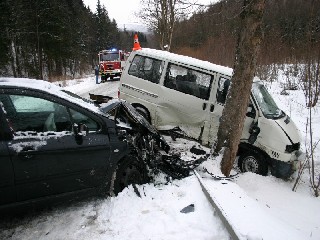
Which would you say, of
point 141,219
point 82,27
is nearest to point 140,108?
point 141,219

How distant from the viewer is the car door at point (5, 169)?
329 cm

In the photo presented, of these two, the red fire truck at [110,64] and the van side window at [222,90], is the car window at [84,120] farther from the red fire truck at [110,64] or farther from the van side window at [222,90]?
the red fire truck at [110,64]

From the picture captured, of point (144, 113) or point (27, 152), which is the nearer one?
point (27, 152)

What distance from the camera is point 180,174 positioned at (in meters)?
4.95

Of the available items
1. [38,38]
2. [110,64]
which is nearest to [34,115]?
[110,64]

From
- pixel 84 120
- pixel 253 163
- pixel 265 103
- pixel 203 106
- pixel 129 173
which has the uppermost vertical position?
pixel 84 120

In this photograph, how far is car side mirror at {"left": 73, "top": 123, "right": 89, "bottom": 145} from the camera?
12.3ft

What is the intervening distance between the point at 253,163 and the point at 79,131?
403cm

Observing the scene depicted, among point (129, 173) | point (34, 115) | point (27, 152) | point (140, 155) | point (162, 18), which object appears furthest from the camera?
point (162, 18)

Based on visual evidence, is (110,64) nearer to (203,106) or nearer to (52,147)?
(203,106)

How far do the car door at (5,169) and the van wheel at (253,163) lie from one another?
464cm

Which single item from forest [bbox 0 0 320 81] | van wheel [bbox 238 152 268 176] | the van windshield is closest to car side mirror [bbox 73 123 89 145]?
forest [bbox 0 0 320 81]

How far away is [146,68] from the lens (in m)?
7.79

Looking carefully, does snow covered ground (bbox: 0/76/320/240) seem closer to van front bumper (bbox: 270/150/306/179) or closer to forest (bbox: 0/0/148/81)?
van front bumper (bbox: 270/150/306/179)
